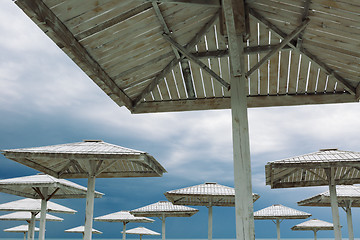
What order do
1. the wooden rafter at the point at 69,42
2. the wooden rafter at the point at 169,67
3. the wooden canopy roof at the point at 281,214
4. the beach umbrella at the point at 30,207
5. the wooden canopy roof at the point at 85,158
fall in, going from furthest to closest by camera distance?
the wooden canopy roof at the point at 281,214, the beach umbrella at the point at 30,207, the wooden canopy roof at the point at 85,158, the wooden rafter at the point at 169,67, the wooden rafter at the point at 69,42

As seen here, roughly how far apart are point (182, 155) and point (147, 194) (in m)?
119

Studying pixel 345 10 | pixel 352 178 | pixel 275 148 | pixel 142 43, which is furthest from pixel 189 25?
pixel 275 148

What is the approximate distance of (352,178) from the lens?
32.9 ft

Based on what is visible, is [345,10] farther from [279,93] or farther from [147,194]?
[147,194]

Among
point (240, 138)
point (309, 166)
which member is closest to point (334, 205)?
point (309, 166)

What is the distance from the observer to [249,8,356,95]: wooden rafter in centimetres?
391

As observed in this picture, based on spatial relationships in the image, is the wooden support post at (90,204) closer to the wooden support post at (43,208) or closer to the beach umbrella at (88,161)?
the beach umbrella at (88,161)

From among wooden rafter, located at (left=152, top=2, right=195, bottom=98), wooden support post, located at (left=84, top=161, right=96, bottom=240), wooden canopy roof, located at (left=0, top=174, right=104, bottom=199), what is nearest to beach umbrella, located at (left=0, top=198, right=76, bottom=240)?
wooden canopy roof, located at (left=0, top=174, right=104, bottom=199)

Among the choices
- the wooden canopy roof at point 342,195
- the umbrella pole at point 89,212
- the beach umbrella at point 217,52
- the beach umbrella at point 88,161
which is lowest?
the umbrella pole at point 89,212

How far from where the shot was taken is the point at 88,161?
26.0 ft

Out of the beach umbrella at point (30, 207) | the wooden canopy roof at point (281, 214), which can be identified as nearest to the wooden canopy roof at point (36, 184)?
the beach umbrella at point (30, 207)

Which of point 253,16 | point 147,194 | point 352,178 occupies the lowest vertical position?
point 352,178

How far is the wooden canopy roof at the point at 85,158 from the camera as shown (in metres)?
6.96

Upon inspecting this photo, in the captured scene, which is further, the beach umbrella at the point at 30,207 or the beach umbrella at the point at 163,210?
the beach umbrella at the point at 163,210
